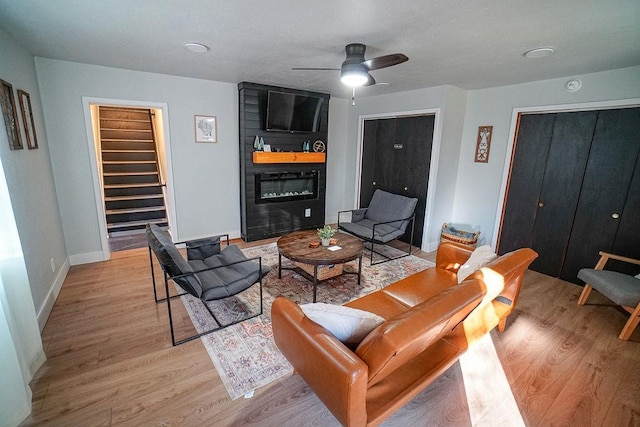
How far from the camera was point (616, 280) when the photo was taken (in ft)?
9.01

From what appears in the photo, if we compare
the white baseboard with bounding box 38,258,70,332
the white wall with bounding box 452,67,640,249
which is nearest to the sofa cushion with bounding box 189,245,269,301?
the white baseboard with bounding box 38,258,70,332

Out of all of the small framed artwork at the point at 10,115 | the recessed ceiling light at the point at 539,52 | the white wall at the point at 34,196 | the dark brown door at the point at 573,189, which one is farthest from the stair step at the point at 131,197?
the dark brown door at the point at 573,189

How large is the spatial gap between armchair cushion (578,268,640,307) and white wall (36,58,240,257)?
454 centimetres

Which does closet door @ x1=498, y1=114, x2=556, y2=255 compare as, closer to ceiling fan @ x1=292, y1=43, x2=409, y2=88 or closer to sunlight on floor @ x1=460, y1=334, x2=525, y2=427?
sunlight on floor @ x1=460, y1=334, x2=525, y2=427

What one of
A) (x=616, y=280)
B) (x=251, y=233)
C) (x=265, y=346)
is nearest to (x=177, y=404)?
(x=265, y=346)

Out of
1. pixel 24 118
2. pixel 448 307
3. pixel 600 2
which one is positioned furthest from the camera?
pixel 24 118

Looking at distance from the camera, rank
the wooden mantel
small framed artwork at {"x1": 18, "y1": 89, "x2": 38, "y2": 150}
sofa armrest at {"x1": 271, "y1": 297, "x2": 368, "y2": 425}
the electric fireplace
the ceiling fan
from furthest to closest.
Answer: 1. the electric fireplace
2. the wooden mantel
3. small framed artwork at {"x1": 18, "y1": 89, "x2": 38, "y2": 150}
4. the ceiling fan
5. sofa armrest at {"x1": 271, "y1": 297, "x2": 368, "y2": 425}

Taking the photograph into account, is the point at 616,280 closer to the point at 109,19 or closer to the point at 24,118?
the point at 109,19

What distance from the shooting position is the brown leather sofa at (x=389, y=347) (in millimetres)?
1284

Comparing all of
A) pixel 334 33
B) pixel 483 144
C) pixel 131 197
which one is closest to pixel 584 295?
pixel 483 144

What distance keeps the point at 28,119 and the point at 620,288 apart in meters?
5.64

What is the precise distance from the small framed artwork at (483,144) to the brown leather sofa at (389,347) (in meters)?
2.41

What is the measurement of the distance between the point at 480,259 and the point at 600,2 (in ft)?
5.71

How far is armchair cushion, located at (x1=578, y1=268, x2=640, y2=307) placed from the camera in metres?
2.53
